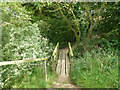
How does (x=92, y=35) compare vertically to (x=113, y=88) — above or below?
above

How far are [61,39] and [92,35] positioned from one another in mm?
3672

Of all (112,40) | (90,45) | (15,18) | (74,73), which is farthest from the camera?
(90,45)

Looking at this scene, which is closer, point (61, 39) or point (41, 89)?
point (41, 89)

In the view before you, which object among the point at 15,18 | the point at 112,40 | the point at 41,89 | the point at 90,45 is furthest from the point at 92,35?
the point at 41,89

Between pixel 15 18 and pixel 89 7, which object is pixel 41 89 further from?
pixel 89 7

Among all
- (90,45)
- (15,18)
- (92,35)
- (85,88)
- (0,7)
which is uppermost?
(0,7)

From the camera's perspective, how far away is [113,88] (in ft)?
8.73

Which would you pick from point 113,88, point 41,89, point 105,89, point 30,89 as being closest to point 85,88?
point 105,89

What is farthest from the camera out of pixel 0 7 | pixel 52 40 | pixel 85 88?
pixel 52 40

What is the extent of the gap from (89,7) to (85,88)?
440 cm

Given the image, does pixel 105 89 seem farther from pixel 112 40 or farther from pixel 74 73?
pixel 112 40

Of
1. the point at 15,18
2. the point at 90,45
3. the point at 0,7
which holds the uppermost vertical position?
the point at 0,7

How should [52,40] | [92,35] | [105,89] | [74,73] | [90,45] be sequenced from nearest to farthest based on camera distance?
[105,89] < [74,73] < [90,45] < [92,35] < [52,40]

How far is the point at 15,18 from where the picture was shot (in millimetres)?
4836
